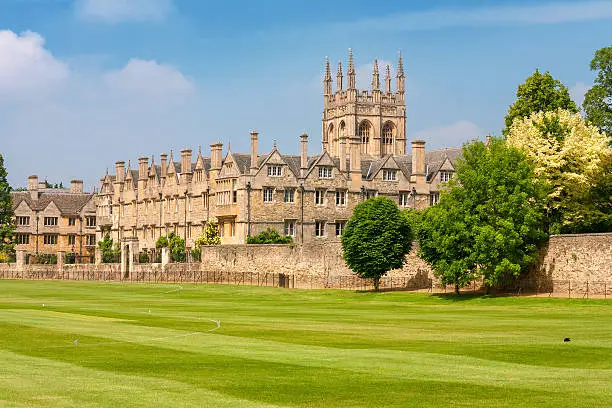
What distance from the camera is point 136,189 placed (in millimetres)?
129125

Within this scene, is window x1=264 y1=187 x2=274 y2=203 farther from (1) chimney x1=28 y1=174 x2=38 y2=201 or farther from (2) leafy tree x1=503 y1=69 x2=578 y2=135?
(1) chimney x1=28 y1=174 x2=38 y2=201

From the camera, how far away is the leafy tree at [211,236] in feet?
341

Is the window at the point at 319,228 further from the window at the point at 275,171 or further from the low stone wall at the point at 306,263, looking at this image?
the low stone wall at the point at 306,263

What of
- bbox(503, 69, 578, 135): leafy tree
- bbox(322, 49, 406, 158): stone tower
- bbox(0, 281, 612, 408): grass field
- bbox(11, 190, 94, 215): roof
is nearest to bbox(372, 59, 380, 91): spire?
bbox(322, 49, 406, 158): stone tower

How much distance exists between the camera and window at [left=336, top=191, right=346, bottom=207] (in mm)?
103375

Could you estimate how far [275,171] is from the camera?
101188 mm

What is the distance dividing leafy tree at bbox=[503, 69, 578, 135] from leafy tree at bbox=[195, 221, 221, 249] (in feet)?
107

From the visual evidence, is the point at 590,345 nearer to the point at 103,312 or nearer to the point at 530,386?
the point at 530,386

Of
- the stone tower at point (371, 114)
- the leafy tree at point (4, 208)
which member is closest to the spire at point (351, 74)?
the stone tower at point (371, 114)

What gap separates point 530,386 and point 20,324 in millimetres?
22234

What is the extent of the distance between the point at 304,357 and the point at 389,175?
258ft

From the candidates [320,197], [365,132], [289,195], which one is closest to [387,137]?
[365,132]

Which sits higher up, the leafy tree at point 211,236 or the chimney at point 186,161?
the chimney at point 186,161

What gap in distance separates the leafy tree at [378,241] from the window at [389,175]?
96.8ft
